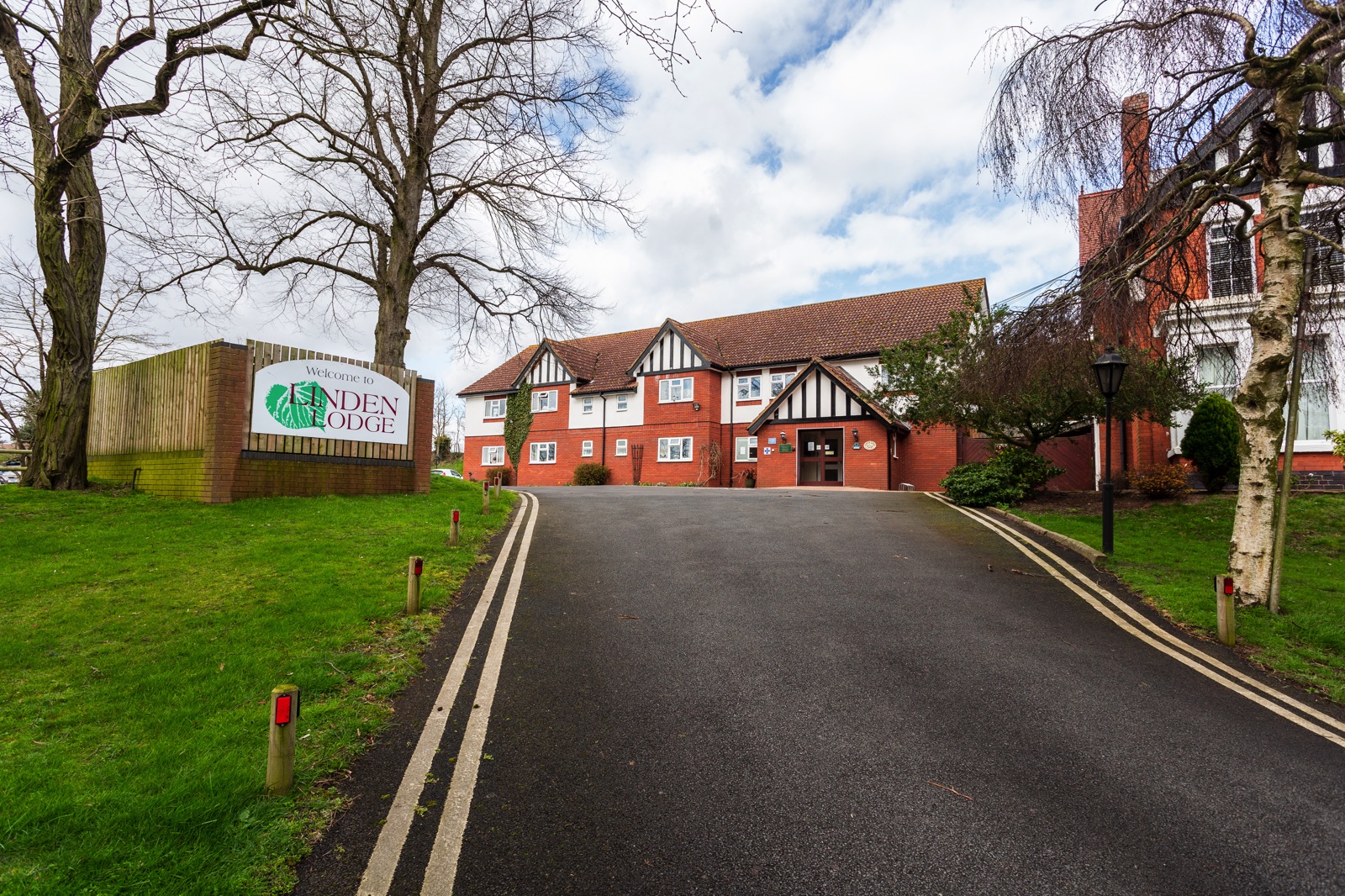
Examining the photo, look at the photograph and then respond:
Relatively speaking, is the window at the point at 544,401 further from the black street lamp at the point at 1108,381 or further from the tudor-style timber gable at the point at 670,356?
the black street lamp at the point at 1108,381

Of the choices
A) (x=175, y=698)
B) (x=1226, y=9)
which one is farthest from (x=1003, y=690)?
(x=1226, y=9)

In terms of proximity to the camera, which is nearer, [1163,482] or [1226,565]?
[1226,565]

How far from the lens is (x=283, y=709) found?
3.71 m

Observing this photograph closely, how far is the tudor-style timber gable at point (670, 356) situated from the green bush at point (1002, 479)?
773 inches

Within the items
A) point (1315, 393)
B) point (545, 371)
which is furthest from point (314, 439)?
point (545, 371)

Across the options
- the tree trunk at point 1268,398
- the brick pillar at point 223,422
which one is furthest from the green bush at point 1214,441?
the brick pillar at point 223,422

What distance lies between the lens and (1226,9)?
792 cm

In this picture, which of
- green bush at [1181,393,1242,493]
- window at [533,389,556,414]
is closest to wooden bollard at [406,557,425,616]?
green bush at [1181,393,1242,493]

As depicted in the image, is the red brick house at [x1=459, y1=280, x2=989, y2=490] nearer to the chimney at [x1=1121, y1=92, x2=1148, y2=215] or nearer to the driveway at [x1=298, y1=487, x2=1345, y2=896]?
the chimney at [x1=1121, y1=92, x2=1148, y2=215]

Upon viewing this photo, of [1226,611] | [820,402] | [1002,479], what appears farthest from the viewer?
[820,402]

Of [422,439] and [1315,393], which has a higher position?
[1315,393]

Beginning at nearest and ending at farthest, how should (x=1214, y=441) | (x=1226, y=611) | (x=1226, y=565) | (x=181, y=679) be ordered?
(x=181, y=679), (x=1226, y=611), (x=1226, y=565), (x=1214, y=441)

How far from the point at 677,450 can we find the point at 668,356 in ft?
16.9

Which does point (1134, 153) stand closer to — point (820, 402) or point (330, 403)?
point (330, 403)
